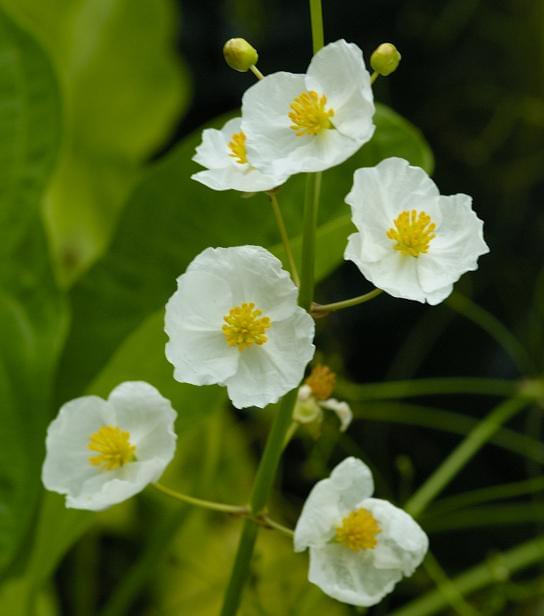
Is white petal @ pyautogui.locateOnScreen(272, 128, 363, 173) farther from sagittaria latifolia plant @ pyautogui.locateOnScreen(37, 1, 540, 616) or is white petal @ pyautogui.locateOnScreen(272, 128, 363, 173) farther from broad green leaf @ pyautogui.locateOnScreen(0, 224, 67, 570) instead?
broad green leaf @ pyautogui.locateOnScreen(0, 224, 67, 570)

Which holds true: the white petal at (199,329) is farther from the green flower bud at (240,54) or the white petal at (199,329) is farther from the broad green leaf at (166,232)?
the broad green leaf at (166,232)

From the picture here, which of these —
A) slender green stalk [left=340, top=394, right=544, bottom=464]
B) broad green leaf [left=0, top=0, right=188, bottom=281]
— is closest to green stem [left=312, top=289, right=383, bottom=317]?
slender green stalk [left=340, top=394, right=544, bottom=464]

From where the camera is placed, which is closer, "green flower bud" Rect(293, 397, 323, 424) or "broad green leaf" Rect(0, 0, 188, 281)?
"green flower bud" Rect(293, 397, 323, 424)

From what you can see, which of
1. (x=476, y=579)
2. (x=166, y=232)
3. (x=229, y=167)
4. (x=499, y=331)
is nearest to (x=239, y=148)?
(x=229, y=167)

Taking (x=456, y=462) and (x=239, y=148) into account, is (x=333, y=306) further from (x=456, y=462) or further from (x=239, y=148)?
(x=456, y=462)

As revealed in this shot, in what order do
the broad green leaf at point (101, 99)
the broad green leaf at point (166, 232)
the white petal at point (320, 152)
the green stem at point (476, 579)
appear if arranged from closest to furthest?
the white petal at point (320, 152), the broad green leaf at point (166, 232), the green stem at point (476, 579), the broad green leaf at point (101, 99)

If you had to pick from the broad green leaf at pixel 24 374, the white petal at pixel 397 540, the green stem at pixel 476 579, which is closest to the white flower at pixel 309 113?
the white petal at pixel 397 540

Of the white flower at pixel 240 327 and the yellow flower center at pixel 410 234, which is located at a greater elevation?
the yellow flower center at pixel 410 234
